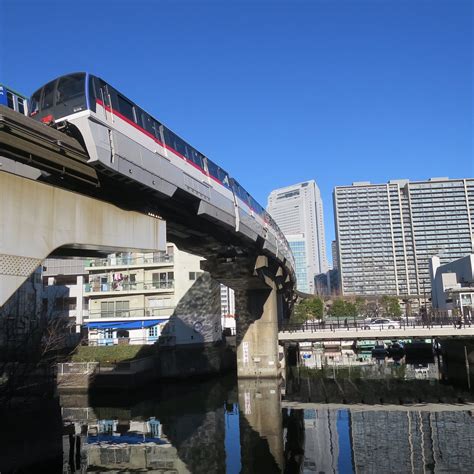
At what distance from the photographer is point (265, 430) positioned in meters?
21.7

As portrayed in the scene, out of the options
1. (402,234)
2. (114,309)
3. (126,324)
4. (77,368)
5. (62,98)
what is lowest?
(77,368)

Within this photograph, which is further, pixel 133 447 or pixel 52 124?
pixel 133 447

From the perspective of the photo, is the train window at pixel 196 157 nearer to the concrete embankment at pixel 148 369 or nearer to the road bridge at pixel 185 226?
the road bridge at pixel 185 226

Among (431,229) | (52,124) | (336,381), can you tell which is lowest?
(336,381)

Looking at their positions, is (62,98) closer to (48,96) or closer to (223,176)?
(48,96)

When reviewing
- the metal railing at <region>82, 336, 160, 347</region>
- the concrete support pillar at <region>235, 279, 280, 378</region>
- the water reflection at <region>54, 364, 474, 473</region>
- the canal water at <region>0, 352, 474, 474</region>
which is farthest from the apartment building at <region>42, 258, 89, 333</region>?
the water reflection at <region>54, 364, 474, 473</region>

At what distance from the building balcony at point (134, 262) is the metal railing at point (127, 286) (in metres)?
1.73

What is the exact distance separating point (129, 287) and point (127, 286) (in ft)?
0.81

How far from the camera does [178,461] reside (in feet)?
55.8

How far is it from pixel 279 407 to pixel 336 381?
1189cm

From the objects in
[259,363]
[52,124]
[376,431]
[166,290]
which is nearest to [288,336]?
[259,363]

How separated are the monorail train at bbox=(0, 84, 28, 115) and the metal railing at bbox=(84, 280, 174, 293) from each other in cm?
3173

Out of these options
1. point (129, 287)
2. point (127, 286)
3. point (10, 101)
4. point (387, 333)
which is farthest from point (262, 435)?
point (127, 286)

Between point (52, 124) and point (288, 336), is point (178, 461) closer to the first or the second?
point (52, 124)
